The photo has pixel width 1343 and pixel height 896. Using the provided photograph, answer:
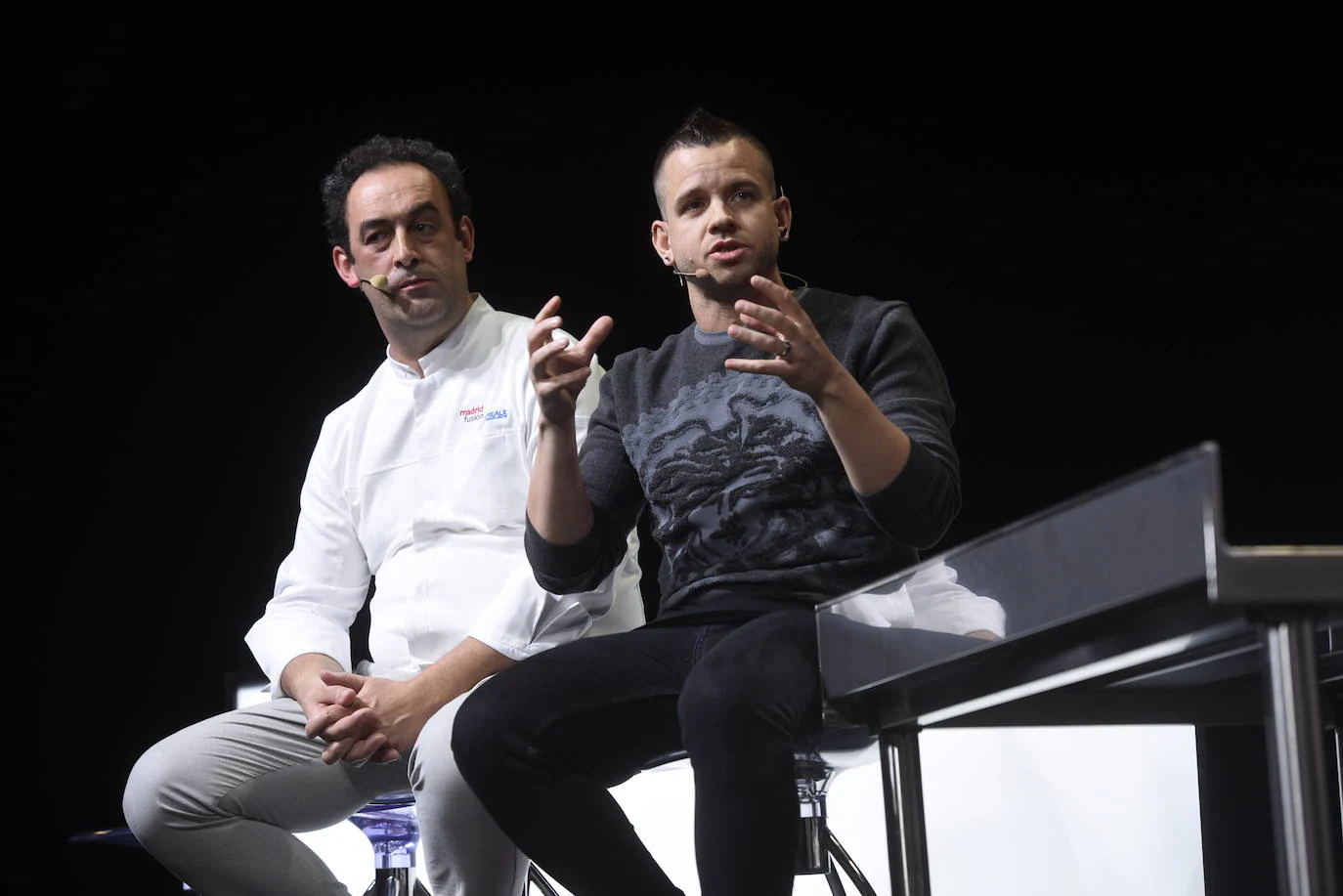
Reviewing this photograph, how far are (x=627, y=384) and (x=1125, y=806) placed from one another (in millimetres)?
800

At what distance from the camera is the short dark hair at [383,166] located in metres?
1.96

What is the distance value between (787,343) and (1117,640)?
0.45 meters

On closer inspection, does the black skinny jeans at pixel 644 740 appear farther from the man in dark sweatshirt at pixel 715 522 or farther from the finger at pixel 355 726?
the finger at pixel 355 726

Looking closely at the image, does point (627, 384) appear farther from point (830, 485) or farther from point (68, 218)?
point (68, 218)

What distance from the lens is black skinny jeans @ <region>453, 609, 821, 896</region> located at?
3.34ft

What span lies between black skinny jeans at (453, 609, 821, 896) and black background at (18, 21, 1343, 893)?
5.99 feet

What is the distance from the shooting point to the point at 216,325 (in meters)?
3.20

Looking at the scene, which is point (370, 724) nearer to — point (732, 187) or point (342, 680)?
point (342, 680)

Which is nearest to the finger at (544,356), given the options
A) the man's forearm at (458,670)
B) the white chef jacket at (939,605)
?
the man's forearm at (458,670)

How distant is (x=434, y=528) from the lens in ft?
5.80

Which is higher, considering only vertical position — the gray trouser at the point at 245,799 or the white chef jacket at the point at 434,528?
the white chef jacket at the point at 434,528

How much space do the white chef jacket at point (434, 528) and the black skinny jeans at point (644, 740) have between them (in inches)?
12.9

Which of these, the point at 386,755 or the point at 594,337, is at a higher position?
the point at 594,337

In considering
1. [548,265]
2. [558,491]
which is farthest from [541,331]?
[548,265]
